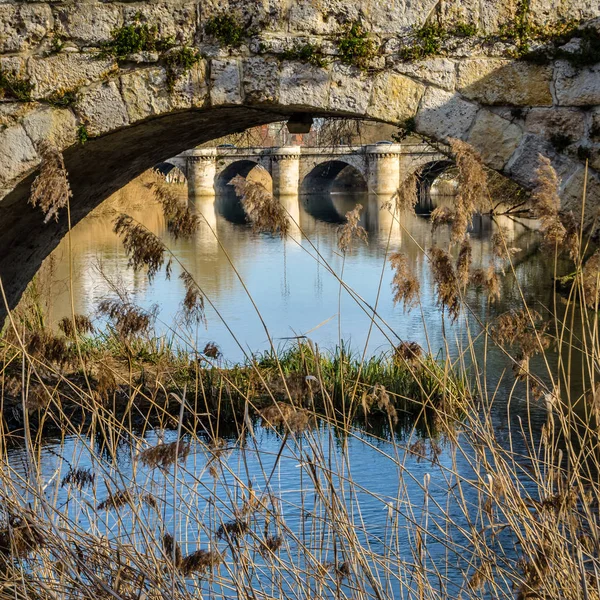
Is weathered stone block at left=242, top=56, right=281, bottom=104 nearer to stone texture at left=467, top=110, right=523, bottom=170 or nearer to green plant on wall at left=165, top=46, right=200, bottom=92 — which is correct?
green plant on wall at left=165, top=46, right=200, bottom=92

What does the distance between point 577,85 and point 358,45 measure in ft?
3.07

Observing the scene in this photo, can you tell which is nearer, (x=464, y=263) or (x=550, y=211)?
(x=550, y=211)

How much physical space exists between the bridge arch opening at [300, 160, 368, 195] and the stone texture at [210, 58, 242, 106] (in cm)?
3503

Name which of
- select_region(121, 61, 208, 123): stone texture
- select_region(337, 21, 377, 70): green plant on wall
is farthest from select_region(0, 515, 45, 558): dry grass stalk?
select_region(337, 21, 377, 70): green plant on wall

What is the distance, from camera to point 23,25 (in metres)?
4.17

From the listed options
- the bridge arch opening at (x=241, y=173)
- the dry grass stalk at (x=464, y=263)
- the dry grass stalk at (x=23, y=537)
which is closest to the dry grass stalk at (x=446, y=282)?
the dry grass stalk at (x=464, y=263)

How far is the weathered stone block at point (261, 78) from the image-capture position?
4109 millimetres

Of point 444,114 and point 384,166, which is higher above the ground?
point 444,114

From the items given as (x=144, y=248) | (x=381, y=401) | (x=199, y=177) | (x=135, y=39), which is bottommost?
(x=199, y=177)

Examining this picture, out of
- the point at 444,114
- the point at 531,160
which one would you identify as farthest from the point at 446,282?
the point at 444,114

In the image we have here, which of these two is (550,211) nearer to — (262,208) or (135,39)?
(262,208)

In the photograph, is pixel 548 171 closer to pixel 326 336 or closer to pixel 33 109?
pixel 33 109

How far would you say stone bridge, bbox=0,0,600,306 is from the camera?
391 cm

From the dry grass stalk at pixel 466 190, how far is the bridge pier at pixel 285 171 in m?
35.6
